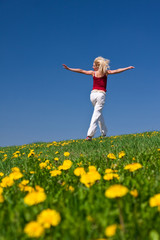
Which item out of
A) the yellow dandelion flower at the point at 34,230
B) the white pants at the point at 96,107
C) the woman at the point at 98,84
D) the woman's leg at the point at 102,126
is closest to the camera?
the yellow dandelion flower at the point at 34,230

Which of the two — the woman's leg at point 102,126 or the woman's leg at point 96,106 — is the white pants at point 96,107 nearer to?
the woman's leg at point 96,106

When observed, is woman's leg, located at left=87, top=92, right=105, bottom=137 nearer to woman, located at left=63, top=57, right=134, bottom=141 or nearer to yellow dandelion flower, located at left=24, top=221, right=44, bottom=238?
woman, located at left=63, top=57, right=134, bottom=141

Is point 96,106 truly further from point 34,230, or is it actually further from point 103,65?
point 34,230

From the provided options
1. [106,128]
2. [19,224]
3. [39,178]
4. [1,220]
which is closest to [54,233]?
[19,224]

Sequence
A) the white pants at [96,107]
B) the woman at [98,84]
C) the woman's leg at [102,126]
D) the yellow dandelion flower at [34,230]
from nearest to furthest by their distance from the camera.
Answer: the yellow dandelion flower at [34,230] → the white pants at [96,107] → the woman at [98,84] → the woman's leg at [102,126]

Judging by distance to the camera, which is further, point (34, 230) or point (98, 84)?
point (98, 84)

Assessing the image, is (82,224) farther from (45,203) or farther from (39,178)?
(39,178)

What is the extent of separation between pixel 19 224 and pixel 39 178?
191cm

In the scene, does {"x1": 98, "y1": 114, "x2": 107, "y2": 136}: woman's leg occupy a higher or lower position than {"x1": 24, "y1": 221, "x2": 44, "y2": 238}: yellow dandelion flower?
higher

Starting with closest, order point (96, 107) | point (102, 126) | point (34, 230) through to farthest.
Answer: point (34, 230) → point (96, 107) → point (102, 126)

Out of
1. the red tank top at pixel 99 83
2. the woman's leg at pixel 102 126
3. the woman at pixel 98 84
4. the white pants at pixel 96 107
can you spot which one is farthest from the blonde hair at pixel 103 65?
the woman's leg at pixel 102 126

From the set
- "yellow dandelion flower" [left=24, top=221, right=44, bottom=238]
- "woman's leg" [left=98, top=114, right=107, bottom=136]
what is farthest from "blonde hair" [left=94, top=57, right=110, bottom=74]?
"yellow dandelion flower" [left=24, top=221, right=44, bottom=238]

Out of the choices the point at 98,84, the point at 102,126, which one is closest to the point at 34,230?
the point at 98,84

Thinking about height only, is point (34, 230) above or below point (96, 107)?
below
